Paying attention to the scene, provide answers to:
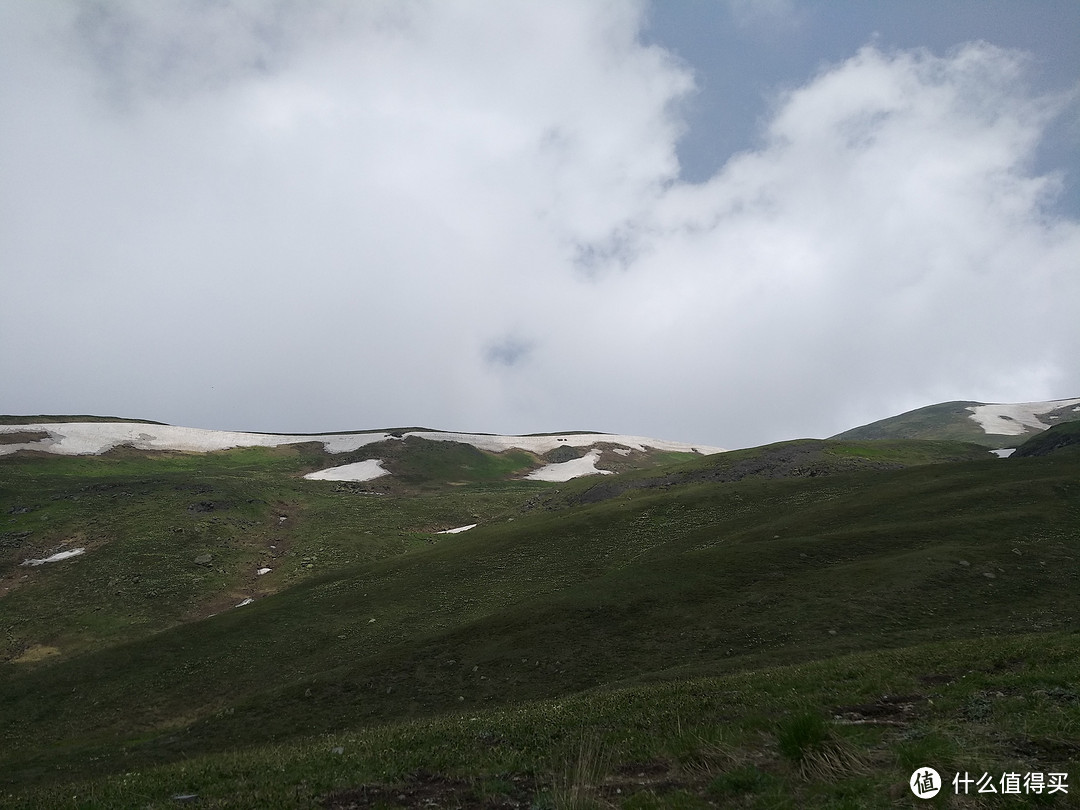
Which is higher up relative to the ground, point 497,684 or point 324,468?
point 324,468

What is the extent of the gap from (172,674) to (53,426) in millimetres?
129194

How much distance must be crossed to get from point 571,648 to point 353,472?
359 feet

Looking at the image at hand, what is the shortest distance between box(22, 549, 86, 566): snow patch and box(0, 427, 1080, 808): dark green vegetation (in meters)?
1.89

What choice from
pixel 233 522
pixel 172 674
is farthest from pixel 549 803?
pixel 233 522

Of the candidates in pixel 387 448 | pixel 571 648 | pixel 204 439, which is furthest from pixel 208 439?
pixel 571 648

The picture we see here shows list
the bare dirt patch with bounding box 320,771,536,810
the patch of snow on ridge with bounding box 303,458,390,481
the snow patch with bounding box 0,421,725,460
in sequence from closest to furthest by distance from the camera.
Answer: the bare dirt patch with bounding box 320,771,536,810 < the snow patch with bounding box 0,421,725,460 < the patch of snow on ridge with bounding box 303,458,390,481

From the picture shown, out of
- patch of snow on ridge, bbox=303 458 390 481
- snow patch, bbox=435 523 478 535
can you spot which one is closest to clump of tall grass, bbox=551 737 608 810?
snow patch, bbox=435 523 478 535

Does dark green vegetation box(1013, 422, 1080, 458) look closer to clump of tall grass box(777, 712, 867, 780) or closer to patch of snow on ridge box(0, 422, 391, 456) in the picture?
clump of tall grass box(777, 712, 867, 780)

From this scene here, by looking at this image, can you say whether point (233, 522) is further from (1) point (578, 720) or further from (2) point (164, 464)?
(1) point (578, 720)

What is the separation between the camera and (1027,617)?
94.6 feet

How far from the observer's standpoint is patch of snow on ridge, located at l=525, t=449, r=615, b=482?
149125mm

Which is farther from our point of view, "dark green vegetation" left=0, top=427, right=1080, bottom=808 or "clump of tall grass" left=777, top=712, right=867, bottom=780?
"dark green vegetation" left=0, top=427, right=1080, bottom=808

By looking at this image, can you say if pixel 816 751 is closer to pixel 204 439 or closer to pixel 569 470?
pixel 569 470

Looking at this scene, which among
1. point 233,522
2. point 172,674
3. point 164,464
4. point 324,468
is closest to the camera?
point 172,674
